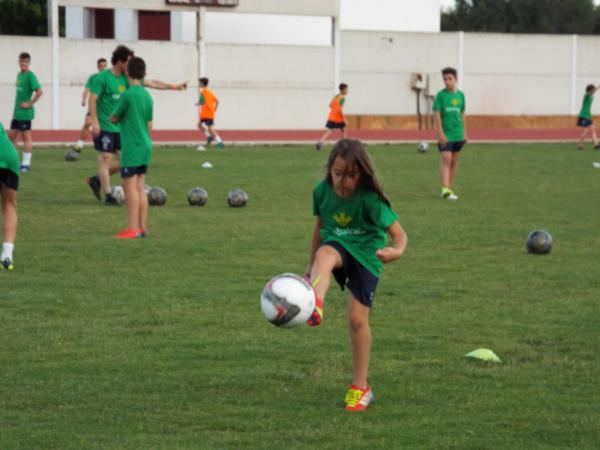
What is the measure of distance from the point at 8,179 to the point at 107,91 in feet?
21.0

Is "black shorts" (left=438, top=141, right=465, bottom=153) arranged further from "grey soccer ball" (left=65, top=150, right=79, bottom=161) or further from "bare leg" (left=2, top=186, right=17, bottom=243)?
"grey soccer ball" (left=65, top=150, right=79, bottom=161)

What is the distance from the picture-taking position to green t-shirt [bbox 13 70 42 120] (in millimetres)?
26000

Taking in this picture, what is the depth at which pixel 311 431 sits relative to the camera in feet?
22.1

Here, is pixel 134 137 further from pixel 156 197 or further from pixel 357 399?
pixel 357 399

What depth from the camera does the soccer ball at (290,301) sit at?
6.82 meters

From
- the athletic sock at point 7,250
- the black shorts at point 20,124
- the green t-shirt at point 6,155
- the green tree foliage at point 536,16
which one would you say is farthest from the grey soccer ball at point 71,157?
the green tree foliage at point 536,16

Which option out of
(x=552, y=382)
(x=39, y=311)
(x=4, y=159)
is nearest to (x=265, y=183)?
(x=4, y=159)

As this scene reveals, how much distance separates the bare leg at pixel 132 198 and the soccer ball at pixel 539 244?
14.8 ft

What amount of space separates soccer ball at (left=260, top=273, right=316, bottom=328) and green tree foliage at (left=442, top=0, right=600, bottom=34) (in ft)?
259

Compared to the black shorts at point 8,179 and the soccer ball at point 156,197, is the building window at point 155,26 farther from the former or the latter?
the black shorts at point 8,179

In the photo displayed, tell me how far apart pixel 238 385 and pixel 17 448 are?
5.86ft

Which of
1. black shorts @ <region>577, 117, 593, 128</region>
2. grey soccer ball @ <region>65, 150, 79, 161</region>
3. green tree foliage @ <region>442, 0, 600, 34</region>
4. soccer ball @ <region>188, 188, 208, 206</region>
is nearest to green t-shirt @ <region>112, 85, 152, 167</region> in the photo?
soccer ball @ <region>188, 188, 208, 206</region>

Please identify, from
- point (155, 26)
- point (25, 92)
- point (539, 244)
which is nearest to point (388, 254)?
point (539, 244)

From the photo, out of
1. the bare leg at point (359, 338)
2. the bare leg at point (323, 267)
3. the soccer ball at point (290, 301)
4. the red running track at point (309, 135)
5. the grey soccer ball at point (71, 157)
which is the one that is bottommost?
the red running track at point (309, 135)
